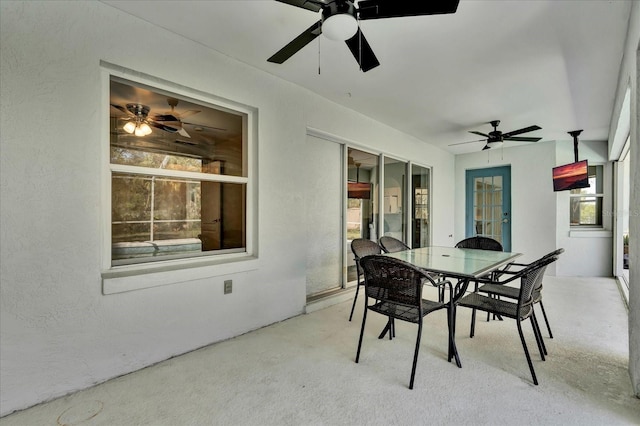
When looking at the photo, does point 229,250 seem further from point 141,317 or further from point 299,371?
point 299,371

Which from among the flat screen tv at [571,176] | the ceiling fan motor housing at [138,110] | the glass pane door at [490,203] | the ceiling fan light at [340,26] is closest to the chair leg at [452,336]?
the ceiling fan light at [340,26]

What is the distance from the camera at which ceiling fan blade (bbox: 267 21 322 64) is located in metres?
1.89

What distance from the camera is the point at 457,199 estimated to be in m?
7.12

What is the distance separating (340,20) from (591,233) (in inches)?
253

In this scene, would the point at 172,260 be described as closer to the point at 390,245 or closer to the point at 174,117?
the point at 174,117

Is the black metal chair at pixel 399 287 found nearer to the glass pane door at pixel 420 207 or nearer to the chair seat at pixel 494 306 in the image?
the chair seat at pixel 494 306

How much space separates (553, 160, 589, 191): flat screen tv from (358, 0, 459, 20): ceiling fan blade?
525 centimetres

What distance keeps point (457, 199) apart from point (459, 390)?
5732 mm

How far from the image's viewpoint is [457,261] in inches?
111

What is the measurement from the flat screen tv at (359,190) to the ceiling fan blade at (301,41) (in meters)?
2.40

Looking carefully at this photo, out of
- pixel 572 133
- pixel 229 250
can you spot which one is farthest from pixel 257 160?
pixel 572 133

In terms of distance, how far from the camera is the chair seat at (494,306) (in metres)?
2.27

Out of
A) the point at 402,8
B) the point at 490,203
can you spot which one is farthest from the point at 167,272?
the point at 490,203

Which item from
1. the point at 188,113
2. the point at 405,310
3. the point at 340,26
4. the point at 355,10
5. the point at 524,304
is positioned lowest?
the point at 405,310
